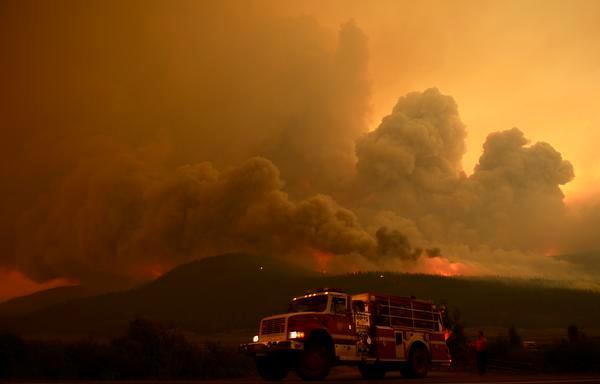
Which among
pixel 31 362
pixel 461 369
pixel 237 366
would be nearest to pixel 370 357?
pixel 461 369

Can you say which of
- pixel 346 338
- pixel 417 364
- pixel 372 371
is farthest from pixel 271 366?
pixel 417 364

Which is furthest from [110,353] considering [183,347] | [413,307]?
[413,307]

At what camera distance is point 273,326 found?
19.4 meters

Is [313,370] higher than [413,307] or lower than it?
lower

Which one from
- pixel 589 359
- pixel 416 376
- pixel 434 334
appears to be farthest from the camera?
pixel 589 359

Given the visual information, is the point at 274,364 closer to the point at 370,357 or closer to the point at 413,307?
the point at 370,357

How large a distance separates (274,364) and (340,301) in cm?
326

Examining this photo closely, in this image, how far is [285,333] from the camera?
60.8ft

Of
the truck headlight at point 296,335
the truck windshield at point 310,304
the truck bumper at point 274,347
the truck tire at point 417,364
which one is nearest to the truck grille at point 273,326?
the truck headlight at point 296,335

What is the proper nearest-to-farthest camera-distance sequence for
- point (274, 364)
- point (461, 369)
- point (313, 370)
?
1. point (313, 370)
2. point (274, 364)
3. point (461, 369)

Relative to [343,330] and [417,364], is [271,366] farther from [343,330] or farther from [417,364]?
[417,364]

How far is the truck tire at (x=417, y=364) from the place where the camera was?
21969 mm

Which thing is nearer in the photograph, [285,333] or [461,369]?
[285,333]

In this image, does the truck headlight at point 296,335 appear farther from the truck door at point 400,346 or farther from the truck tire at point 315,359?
the truck door at point 400,346
